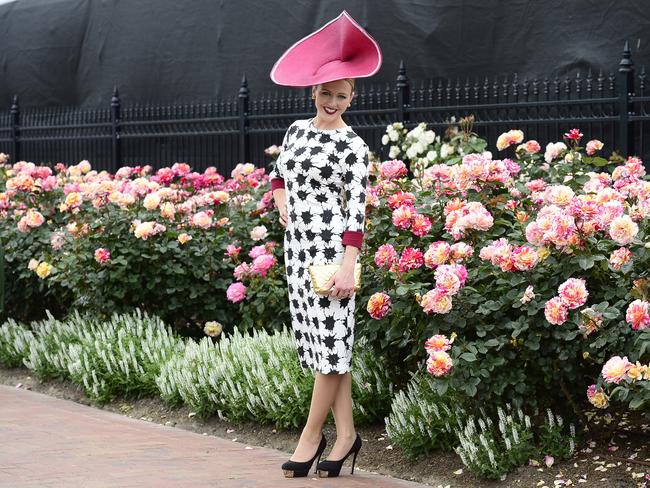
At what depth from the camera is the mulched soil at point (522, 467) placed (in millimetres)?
5020

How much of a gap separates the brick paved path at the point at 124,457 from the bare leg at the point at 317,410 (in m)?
0.12

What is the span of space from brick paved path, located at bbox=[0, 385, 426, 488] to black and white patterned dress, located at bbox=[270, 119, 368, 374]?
1.98 feet

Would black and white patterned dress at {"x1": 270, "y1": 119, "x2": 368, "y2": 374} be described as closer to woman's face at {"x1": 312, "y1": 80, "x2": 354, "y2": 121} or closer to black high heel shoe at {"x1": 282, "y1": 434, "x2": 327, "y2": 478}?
woman's face at {"x1": 312, "y1": 80, "x2": 354, "y2": 121}

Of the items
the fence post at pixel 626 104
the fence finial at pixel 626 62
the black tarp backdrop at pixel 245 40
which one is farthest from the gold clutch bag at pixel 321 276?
the black tarp backdrop at pixel 245 40

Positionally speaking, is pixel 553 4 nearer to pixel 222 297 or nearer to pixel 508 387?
pixel 222 297

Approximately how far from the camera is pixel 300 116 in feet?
34.0

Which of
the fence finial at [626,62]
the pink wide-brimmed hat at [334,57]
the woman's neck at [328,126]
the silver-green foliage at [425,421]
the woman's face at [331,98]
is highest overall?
the fence finial at [626,62]

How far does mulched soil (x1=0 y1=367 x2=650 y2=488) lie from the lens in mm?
5020

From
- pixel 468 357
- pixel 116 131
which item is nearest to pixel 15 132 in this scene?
pixel 116 131

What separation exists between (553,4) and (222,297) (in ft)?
12.3

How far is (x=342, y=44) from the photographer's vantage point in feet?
16.7

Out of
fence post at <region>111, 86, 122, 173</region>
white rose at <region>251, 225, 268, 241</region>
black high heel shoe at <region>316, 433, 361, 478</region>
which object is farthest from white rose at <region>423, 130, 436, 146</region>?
fence post at <region>111, 86, 122, 173</region>

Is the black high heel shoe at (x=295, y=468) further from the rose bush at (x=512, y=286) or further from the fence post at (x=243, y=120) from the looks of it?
the fence post at (x=243, y=120)

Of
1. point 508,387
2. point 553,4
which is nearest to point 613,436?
point 508,387
